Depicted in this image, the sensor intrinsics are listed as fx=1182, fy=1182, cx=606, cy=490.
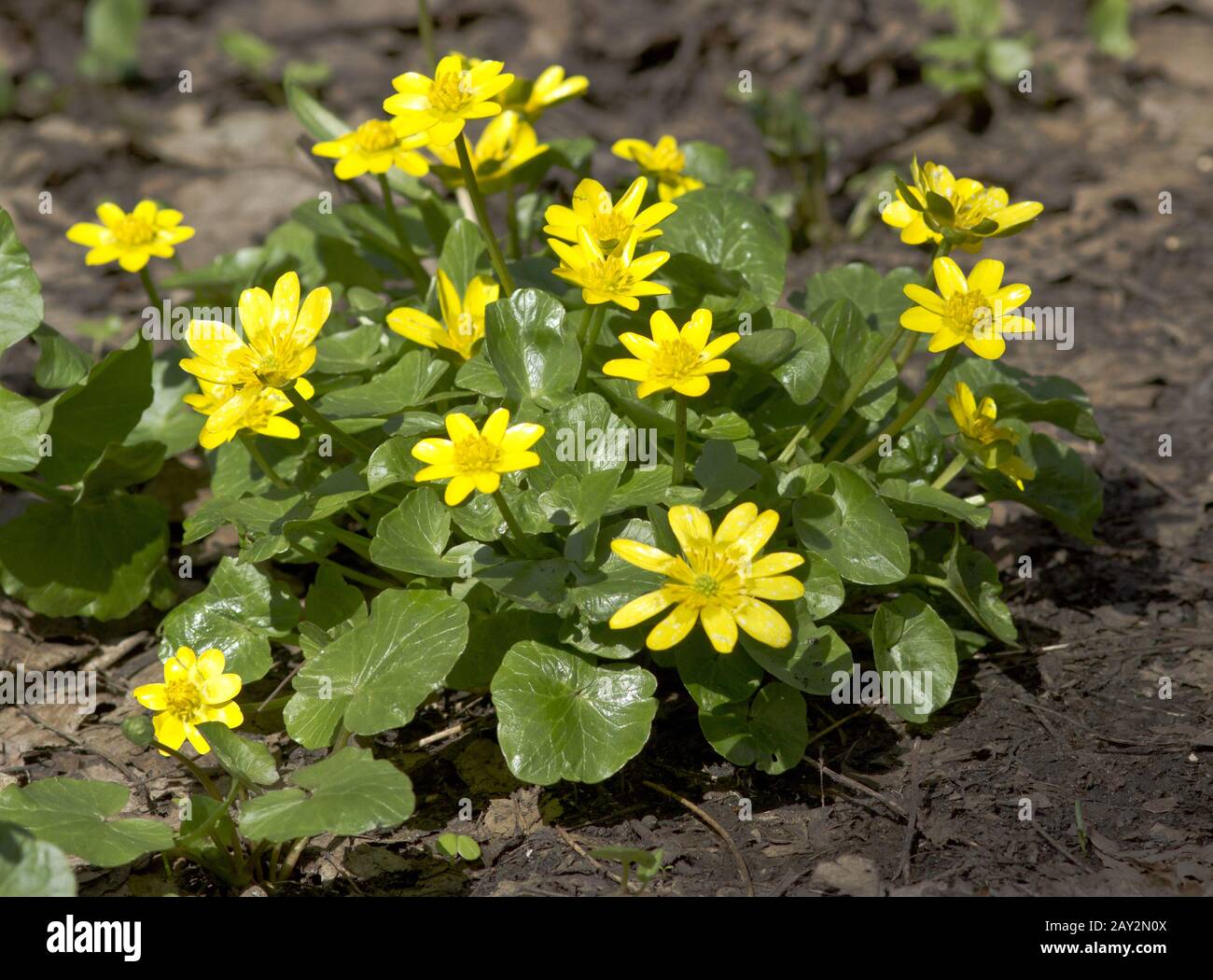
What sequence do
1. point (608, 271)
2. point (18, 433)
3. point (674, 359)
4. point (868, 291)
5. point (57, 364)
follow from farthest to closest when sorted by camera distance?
point (868, 291) → point (57, 364) → point (18, 433) → point (608, 271) → point (674, 359)

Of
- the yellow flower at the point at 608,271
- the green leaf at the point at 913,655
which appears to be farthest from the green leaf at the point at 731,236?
the green leaf at the point at 913,655

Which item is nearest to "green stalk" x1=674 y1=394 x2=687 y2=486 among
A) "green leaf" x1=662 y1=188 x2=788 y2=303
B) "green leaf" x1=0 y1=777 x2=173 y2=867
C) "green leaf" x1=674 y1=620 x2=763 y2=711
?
"green leaf" x1=674 y1=620 x2=763 y2=711

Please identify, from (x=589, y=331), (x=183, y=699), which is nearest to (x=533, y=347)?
(x=589, y=331)

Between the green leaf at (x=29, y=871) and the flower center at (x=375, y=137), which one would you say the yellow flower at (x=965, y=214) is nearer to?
the flower center at (x=375, y=137)

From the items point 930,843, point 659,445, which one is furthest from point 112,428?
point 930,843

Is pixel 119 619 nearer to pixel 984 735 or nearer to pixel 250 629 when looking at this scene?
pixel 250 629

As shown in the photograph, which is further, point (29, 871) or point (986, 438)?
point (986, 438)

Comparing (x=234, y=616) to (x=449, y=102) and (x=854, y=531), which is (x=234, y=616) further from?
(x=854, y=531)
